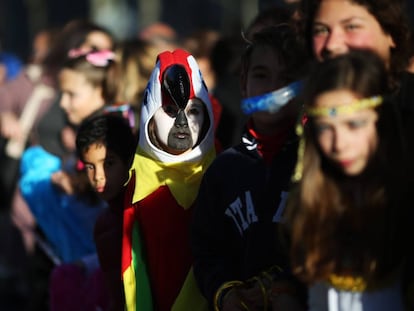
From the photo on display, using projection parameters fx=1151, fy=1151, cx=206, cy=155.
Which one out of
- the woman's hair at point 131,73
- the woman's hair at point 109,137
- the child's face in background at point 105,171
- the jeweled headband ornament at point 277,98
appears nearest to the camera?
the jeweled headband ornament at point 277,98

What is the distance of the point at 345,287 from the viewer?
13.0 feet

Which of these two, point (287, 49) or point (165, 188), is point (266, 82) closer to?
point (287, 49)

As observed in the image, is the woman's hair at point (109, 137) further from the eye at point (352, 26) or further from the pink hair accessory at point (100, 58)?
the eye at point (352, 26)

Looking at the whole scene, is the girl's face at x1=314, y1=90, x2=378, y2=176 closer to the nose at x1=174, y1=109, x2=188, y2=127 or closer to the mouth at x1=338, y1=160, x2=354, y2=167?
the mouth at x1=338, y1=160, x2=354, y2=167

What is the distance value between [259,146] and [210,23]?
18.0 m

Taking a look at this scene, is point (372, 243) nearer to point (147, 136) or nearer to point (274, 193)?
point (274, 193)

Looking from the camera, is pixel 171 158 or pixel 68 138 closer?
pixel 171 158

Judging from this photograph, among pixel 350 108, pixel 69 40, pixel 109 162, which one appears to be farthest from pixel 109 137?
pixel 69 40

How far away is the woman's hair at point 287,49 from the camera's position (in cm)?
468

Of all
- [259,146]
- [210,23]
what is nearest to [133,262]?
[259,146]

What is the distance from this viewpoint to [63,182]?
24.3 feet

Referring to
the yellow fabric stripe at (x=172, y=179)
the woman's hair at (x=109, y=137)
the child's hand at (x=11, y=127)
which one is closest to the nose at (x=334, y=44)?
the yellow fabric stripe at (x=172, y=179)

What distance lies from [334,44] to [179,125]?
1.04 metres

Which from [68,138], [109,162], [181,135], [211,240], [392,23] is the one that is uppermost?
[392,23]
